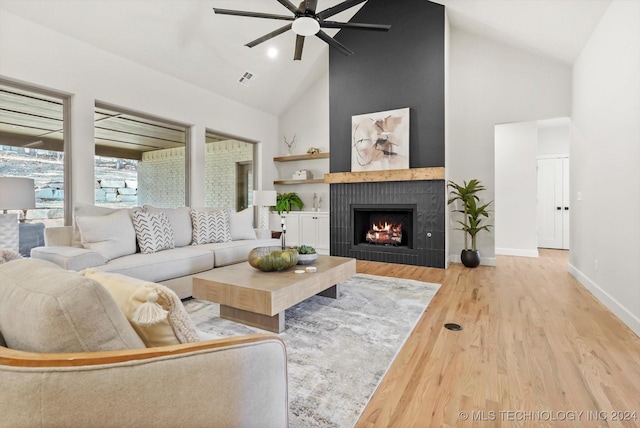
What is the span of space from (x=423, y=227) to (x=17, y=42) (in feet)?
17.6

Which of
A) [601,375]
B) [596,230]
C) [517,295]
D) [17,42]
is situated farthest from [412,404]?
[17,42]

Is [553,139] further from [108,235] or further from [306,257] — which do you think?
[108,235]

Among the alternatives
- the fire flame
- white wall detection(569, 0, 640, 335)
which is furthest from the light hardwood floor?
the fire flame

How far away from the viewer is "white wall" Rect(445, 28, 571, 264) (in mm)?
4727

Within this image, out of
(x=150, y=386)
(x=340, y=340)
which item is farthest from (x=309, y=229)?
(x=150, y=386)

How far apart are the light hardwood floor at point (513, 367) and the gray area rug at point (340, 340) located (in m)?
0.10

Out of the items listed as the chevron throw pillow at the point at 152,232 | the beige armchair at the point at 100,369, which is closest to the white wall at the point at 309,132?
the chevron throw pillow at the point at 152,232

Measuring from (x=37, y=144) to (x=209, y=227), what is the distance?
207 centimetres

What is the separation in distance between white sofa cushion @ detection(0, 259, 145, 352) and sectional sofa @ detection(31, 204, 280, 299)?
82.9 inches

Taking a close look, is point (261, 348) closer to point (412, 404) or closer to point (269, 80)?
point (412, 404)

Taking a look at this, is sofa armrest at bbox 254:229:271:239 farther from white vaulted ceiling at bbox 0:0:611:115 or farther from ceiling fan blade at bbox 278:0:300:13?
ceiling fan blade at bbox 278:0:300:13

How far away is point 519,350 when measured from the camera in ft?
6.98

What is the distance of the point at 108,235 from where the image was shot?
3.01 m

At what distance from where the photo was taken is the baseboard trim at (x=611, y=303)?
2.43 metres
